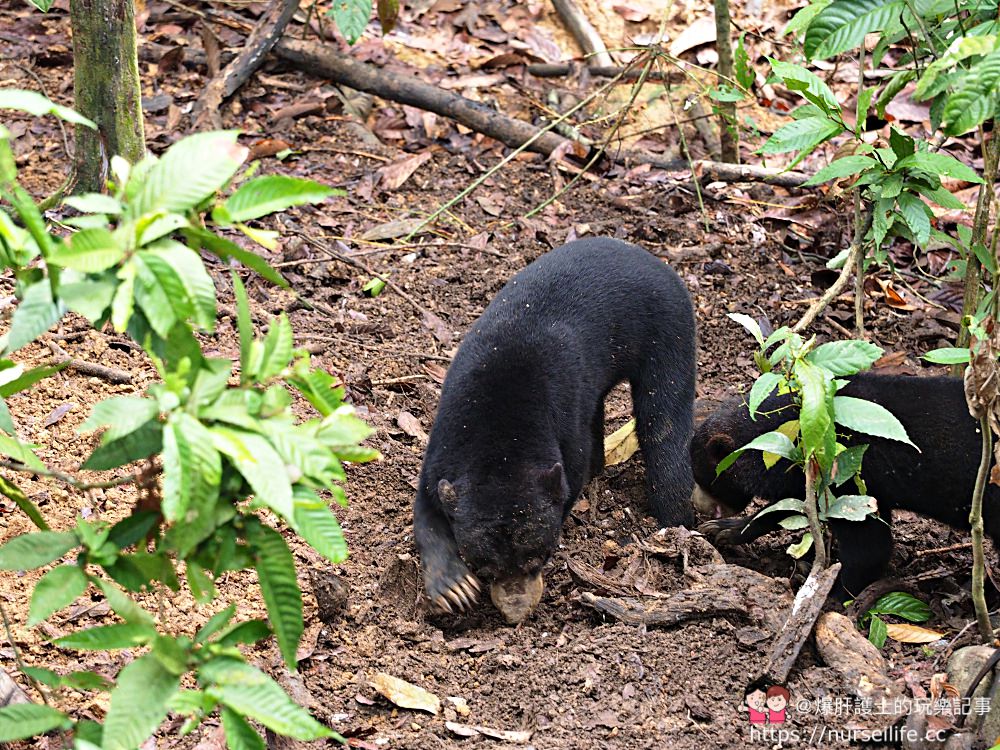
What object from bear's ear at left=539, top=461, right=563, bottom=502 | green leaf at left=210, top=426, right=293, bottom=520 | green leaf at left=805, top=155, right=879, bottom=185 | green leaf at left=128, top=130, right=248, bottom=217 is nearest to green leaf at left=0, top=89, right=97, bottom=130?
green leaf at left=128, top=130, right=248, bottom=217

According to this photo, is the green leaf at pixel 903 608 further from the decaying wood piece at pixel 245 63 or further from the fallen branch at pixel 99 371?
the decaying wood piece at pixel 245 63

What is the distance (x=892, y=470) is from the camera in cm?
510

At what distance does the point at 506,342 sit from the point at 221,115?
151 inches

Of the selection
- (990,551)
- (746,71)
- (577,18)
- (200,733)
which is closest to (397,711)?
(200,733)

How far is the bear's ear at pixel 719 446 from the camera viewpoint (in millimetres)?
5620

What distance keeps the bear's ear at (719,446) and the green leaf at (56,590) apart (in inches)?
153

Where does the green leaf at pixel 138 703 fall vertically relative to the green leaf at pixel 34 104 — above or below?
below

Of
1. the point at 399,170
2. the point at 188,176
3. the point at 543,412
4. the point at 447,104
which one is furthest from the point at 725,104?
the point at 188,176

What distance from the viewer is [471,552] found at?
471 cm

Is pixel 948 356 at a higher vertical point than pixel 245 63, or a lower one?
higher

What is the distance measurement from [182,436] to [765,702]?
2521mm

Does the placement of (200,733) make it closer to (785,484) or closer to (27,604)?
(27,604)

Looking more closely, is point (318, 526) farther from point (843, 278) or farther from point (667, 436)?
point (843, 278)

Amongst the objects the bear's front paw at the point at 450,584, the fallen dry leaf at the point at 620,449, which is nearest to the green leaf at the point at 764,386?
the bear's front paw at the point at 450,584
